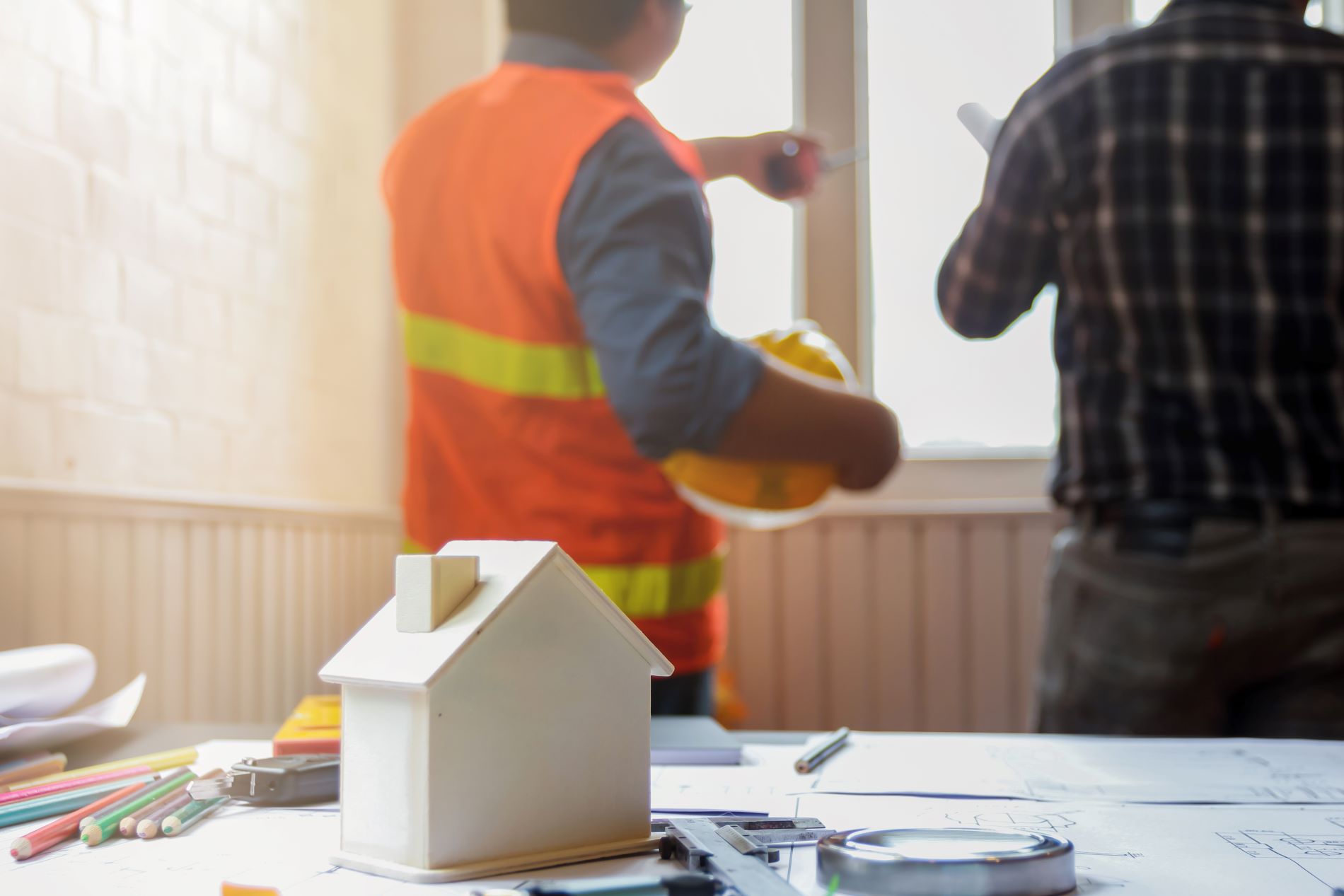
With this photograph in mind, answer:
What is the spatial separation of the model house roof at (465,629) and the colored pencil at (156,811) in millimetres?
142

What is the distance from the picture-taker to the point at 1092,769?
699 mm

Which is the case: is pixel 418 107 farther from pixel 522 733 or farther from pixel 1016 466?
pixel 522 733

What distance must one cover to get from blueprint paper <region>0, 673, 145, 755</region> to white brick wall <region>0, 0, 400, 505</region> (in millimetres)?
428

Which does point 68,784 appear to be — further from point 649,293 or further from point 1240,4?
point 1240,4

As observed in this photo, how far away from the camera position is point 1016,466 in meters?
2.38

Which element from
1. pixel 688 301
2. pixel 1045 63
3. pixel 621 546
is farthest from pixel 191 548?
pixel 1045 63

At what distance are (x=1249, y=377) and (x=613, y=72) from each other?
740mm

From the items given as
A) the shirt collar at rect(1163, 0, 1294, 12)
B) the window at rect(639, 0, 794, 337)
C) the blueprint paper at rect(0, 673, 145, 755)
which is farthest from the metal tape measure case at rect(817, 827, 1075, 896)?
the window at rect(639, 0, 794, 337)

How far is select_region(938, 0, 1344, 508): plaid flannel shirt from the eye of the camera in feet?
3.76

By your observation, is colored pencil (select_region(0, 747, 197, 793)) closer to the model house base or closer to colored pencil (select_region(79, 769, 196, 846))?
colored pencil (select_region(79, 769, 196, 846))

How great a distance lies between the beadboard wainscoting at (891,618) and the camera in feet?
7.41

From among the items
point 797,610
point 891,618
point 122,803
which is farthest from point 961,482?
point 122,803

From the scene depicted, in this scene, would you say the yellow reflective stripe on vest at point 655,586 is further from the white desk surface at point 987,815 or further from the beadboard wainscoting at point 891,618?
the beadboard wainscoting at point 891,618

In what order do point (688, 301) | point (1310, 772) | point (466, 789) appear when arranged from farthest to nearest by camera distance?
point (688, 301) → point (1310, 772) → point (466, 789)
